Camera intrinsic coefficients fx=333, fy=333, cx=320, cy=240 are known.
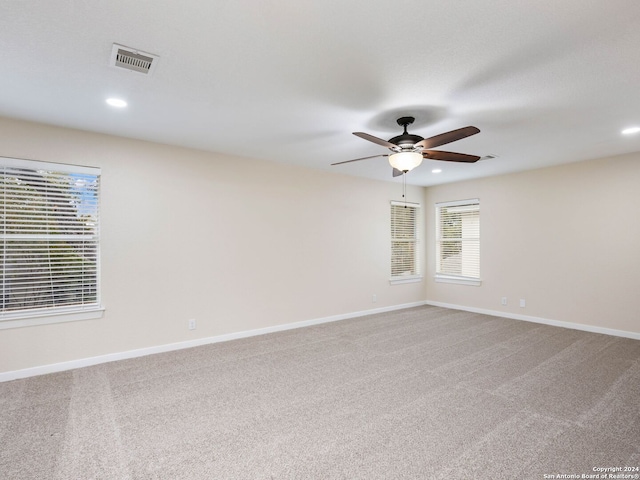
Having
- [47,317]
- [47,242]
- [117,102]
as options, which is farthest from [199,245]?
[117,102]

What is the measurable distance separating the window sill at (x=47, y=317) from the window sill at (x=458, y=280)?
5731mm

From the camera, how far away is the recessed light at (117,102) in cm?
277

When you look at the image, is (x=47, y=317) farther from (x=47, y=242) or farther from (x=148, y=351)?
(x=148, y=351)

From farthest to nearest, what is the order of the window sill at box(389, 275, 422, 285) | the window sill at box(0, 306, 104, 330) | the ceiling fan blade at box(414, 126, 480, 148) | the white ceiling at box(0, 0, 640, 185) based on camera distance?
the window sill at box(389, 275, 422, 285) → the window sill at box(0, 306, 104, 330) → the ceiling fan blade at box(414, 126, 480, 148) → the white ceiling at box(0, 0, 640, 185)

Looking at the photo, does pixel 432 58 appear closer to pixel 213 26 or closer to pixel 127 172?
pixel 213 26

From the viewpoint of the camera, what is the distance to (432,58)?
7.09 feet

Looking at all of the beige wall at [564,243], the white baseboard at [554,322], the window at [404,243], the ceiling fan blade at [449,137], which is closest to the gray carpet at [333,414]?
the white baseboard at [554,322]

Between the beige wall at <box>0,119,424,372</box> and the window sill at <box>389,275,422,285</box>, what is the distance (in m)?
0.61

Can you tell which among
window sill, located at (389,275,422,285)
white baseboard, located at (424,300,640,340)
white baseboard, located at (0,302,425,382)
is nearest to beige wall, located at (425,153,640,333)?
white baseboard, located at (424,300,640,340)

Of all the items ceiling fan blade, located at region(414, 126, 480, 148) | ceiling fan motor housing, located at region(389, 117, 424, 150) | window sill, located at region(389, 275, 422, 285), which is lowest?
window sill, located at region(389, 275, 422, 285)

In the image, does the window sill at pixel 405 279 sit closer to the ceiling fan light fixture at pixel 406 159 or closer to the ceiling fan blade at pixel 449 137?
the ceiling fan light fixture at pixel 406 159

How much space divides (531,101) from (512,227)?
332 centimetres

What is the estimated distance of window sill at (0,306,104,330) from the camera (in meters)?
3.19

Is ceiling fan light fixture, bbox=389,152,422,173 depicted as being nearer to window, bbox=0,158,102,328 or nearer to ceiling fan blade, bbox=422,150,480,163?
ceiling fan blade, bbox=422,150,480,163
